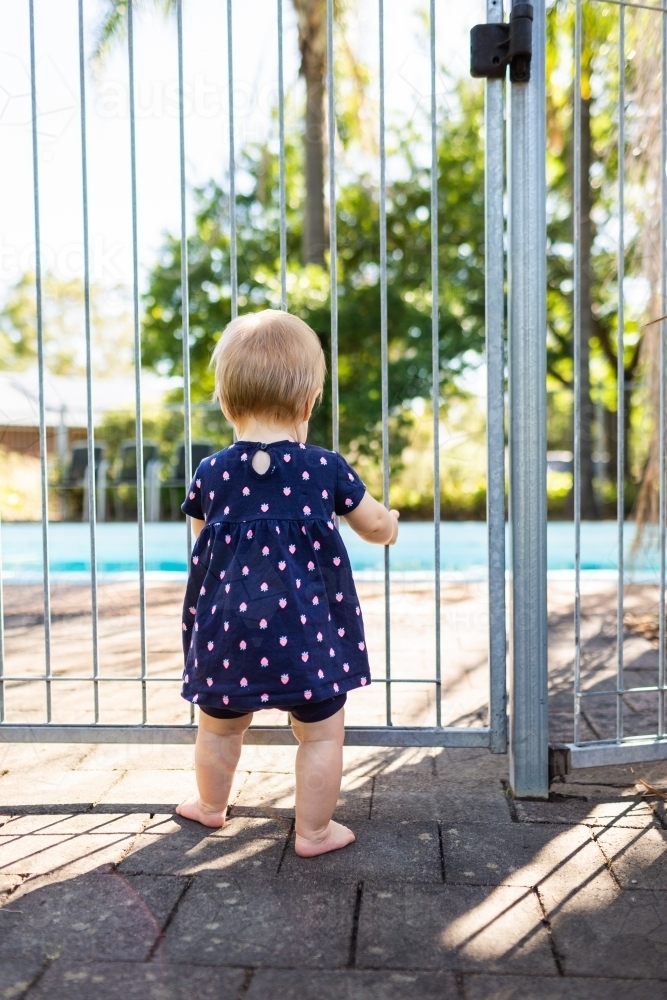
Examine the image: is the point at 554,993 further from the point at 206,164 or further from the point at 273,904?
the point at 206,164

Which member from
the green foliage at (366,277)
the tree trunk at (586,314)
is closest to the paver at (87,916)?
the green foliage at (366,277)

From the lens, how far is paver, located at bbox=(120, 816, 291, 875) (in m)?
1.76

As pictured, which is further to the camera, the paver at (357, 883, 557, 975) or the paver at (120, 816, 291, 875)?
the paver at (120, 816, 291, 875)

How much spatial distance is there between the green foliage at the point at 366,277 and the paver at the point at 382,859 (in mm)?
8852

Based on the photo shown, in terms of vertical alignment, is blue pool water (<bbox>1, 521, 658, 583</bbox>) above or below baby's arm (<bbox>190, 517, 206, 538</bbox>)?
below

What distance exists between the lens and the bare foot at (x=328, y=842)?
71.1 inches

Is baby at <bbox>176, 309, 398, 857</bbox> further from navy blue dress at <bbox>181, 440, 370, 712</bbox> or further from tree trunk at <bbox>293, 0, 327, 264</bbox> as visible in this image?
tree trunk at <bbox>293, 0, 327, 264</bbox>

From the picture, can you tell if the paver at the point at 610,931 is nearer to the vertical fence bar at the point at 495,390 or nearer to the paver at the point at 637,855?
the paver at the point at 637,855

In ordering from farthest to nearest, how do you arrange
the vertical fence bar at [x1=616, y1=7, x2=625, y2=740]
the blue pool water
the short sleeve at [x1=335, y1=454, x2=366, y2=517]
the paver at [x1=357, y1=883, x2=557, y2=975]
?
the blue pool water < the vertical fence bar at [x1=616, y1=7, x2=625, y2=740] < the short sleeve at [x1=335, y1=454, x2=366, y2=517] < the paver at [x1=357, y1=883, x2=557, y2=975]

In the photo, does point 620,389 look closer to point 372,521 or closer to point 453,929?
point 372,521

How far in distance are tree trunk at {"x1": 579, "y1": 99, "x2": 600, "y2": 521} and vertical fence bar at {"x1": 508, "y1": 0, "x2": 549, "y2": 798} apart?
28.8 ft

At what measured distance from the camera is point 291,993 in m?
1.33

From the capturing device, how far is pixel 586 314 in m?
11.1

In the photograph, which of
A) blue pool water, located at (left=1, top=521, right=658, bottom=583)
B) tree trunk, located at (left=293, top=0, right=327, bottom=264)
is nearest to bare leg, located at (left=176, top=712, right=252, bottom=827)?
blue pool water, located at (left=1, top=521, right=658, bottom=583)
